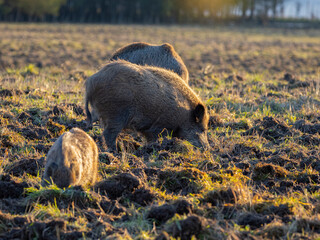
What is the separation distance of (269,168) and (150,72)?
6.96 ft

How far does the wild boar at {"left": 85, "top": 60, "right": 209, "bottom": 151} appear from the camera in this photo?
5.47 metres

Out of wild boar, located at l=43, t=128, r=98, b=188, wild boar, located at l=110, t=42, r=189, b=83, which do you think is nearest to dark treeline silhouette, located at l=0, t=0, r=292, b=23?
wild boar, located at l=110, t=42, r=189, b=83

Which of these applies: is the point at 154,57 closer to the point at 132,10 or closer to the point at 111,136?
the point at 111,136

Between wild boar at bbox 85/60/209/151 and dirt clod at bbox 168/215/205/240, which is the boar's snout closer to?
wild boar at bbox 85/60/209/151

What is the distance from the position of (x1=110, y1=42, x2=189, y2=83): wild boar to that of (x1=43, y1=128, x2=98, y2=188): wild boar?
14.6 feet

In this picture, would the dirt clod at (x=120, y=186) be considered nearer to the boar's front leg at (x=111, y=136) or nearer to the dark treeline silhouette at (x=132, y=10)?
the boar's front leg at (x=111, y=136)

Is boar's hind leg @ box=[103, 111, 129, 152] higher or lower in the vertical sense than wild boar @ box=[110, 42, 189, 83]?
lower

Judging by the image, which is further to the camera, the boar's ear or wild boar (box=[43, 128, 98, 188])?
the boar's ear

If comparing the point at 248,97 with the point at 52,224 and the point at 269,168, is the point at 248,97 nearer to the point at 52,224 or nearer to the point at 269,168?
the point at 269,168

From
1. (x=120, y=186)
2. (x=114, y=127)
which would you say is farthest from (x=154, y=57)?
(x=120, y=186)

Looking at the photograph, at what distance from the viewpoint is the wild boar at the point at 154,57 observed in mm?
8631

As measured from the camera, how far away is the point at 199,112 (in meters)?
6.04

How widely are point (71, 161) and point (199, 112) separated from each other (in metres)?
2.56

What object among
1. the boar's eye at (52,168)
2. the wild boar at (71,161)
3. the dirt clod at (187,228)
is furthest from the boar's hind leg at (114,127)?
the dirt clod at (187,228)
